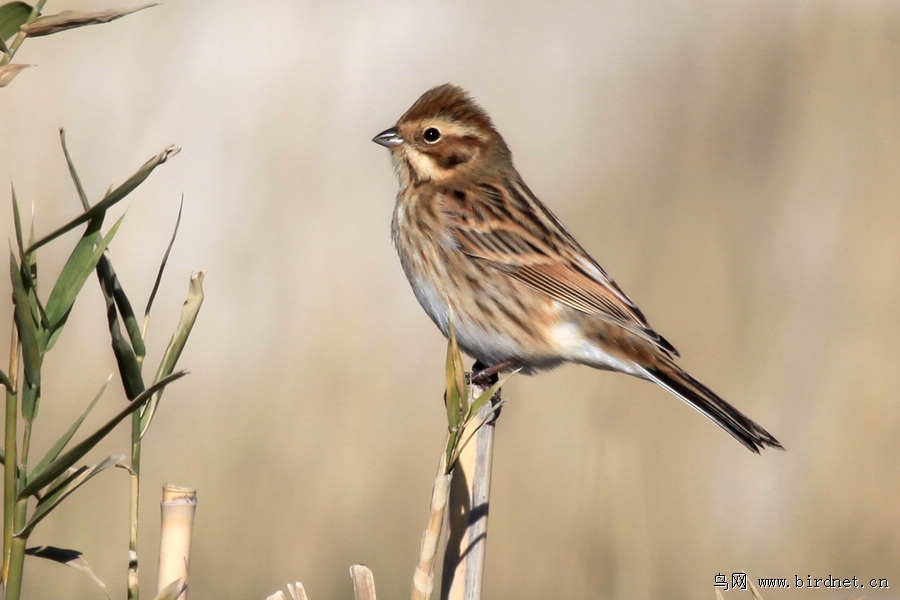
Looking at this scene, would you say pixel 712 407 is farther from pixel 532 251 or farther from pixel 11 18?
pixel 11 18

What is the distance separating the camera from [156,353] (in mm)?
6023

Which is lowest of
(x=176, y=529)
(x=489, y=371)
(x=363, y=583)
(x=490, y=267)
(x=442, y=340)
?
(x=363, y=583)

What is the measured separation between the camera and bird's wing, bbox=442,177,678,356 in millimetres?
4062

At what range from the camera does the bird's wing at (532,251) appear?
4062 millimetres

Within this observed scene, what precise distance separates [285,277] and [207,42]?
207 cm

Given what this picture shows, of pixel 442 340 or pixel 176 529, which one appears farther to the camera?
pixel 442 340

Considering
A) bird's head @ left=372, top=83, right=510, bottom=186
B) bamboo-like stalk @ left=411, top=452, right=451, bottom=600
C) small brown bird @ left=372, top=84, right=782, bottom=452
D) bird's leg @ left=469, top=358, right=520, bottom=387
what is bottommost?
bamboo-like stalk @ left=411, top=452, right=451, bottom=600

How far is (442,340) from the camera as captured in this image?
6.30 meters

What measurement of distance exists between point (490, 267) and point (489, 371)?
0.50 metres

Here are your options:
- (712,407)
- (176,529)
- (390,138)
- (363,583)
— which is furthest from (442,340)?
(176,529)

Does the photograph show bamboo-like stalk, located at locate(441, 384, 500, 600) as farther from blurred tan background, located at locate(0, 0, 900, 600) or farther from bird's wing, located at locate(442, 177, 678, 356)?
blurred tan background, located at locate(0, 0, 900, 600)

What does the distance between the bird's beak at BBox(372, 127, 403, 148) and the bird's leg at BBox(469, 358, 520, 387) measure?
2.99ft

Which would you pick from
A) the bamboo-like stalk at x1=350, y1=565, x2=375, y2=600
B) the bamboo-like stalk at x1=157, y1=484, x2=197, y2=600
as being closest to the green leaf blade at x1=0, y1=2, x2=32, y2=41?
the bamboo-like stalk at x1=157, y1=484, x2=197, y2=600

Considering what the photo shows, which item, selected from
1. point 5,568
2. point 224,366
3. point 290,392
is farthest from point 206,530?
point 5,568
